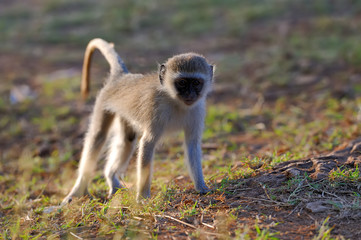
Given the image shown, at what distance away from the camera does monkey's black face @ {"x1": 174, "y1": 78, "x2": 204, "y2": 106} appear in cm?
432

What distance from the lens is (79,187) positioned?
5.08 metres

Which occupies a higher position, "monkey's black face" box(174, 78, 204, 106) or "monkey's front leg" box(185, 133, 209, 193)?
"monkey's black face" box(174, 78, 204, 106)

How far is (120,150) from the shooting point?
5445 mm

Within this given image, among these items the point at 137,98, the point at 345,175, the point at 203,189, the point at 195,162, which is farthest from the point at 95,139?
the point at 345,175

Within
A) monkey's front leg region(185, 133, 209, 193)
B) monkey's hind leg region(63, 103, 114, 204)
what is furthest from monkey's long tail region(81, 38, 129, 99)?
monkey's front leg region(185, 133, 209, 193)

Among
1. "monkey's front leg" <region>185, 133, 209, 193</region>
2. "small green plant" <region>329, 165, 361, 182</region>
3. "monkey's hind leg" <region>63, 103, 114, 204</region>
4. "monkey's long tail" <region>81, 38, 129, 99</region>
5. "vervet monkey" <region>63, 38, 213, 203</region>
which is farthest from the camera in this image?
"monkey's long tail" <region>81, 38, 129, 99</region>

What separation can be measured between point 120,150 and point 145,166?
3.78ft

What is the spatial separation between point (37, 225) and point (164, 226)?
1301 mm

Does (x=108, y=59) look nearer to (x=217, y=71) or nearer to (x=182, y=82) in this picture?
(x=182, y=82)

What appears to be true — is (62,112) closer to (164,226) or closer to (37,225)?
(37,225)

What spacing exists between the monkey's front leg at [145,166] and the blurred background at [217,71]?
3.20 feet

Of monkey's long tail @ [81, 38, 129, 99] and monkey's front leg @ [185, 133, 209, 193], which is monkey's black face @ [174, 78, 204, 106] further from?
monkey's long tail @ [81, 38, 129, 99]

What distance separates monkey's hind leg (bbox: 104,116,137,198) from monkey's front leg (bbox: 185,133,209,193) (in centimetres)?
102

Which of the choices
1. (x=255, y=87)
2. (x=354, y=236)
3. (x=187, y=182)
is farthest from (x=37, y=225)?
(x=255, y=87)
